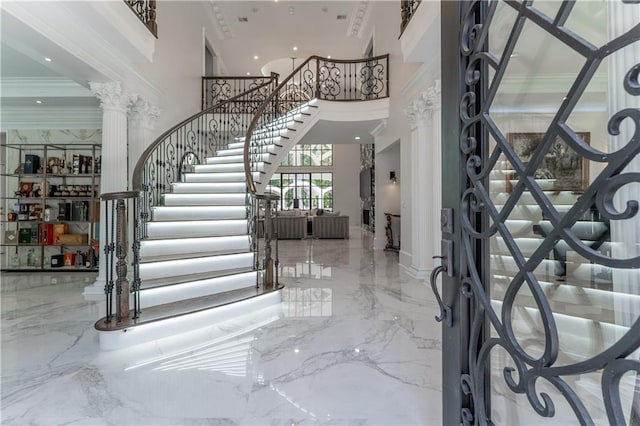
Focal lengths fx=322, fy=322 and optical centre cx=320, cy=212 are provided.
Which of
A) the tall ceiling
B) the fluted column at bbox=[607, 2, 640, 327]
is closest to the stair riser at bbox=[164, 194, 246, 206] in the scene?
the fluted column at bbox=[607, 2, 640, 327]

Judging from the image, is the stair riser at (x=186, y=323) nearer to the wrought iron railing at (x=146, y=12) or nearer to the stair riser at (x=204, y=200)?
the stair riser at (x=204, y=200)

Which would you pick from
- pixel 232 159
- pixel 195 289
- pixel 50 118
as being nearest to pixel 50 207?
pixel 50 118

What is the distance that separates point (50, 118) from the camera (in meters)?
6.07

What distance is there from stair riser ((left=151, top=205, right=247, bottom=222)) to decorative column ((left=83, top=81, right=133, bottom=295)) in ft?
1.89

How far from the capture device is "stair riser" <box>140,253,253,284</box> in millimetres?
3520

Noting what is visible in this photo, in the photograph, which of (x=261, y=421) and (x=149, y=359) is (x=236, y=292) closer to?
(x=149, y=359)

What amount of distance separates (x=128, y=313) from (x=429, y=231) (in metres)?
4.13

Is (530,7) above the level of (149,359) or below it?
above

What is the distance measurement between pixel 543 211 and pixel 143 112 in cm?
568


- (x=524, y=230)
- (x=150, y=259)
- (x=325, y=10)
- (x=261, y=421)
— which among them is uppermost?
(x=325, y=10)

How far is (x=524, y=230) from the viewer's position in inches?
37.0

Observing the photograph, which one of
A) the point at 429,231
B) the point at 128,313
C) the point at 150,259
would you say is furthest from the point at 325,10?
the point at 128,313

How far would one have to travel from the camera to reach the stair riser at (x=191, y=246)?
3.93 m

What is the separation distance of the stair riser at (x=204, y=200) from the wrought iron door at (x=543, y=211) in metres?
4.38
